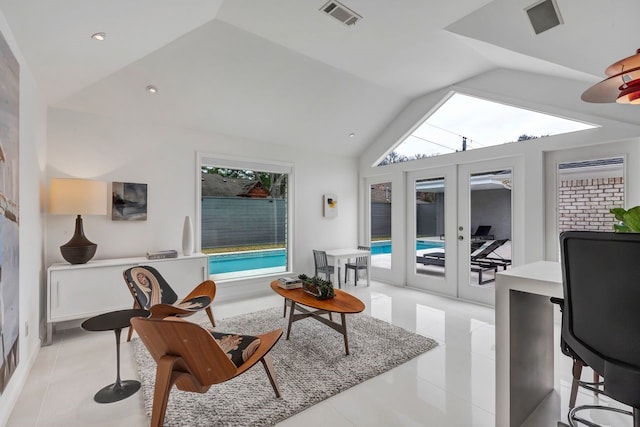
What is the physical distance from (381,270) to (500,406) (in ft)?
13.7

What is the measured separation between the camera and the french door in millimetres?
4195

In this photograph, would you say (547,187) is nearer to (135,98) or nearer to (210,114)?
(210,114)

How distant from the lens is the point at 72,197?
3.03m

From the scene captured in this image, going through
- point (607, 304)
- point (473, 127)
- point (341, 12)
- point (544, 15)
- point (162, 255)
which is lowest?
point (162, 255)

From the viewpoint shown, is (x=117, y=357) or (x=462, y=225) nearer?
(x=117, y=357)

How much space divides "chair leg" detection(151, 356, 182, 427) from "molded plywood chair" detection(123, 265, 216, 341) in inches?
47.1

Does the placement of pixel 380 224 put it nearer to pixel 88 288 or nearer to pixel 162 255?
pixel 162 255

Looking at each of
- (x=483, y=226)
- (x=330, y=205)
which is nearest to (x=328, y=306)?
(x=483, y=226)

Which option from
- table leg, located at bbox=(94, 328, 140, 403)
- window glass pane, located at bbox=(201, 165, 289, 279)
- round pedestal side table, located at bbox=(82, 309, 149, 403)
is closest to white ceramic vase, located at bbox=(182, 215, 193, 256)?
window glass pane, located at bbox=(201, 165, 289, 279)

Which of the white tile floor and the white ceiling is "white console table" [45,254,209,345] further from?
the white ceiling

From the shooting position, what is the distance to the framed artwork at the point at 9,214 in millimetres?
1802

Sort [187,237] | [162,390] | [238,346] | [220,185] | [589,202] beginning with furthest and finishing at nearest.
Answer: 1. [220,185]
2. [187,237]
3. [589,202]
4. [238,346]
5. [162,390]

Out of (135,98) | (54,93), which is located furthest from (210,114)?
(54,93)

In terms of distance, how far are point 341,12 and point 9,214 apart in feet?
9.90
